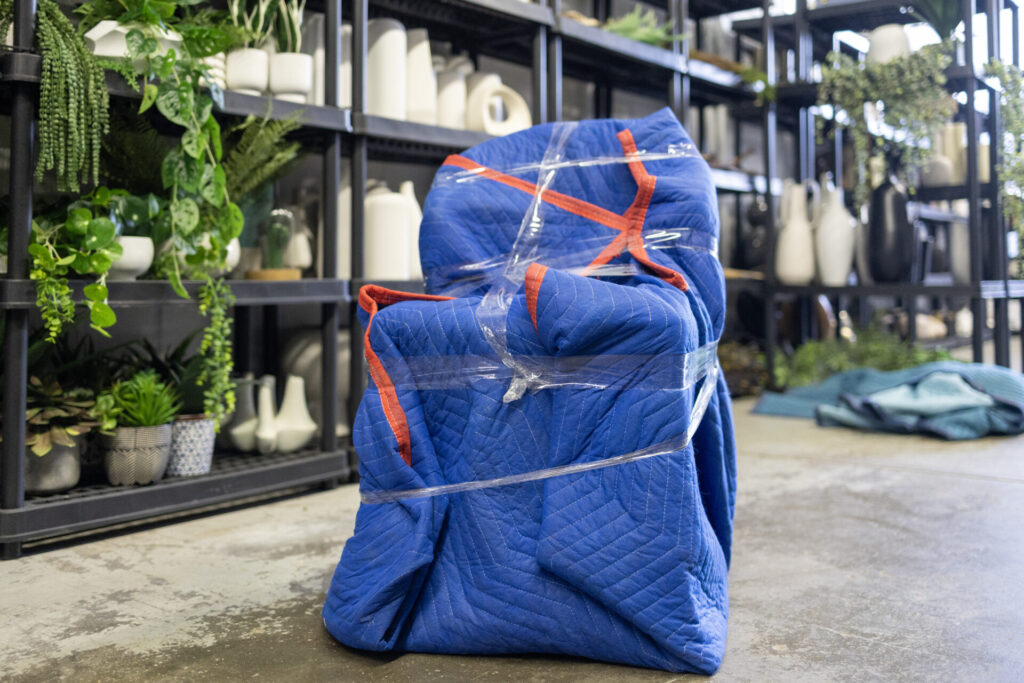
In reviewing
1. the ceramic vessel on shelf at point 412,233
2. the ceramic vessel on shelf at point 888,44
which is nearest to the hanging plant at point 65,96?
the ceramic vessel on shelf at point 412,233

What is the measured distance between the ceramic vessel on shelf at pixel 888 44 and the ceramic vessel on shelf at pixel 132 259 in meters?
3.16

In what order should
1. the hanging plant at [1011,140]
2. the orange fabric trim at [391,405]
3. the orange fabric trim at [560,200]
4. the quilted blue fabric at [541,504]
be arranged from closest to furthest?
1. the quilted blue fabric at [541,504]
2. the orange fabric trim at [391,405]
3. the orange fabric trim at [560,200]
4. the hanging plant at [1011,140]

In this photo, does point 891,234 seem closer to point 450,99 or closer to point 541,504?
point 450,99

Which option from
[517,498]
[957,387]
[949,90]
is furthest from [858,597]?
[949,90]

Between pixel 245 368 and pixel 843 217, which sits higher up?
pixel 843 217

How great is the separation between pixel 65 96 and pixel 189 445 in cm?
82

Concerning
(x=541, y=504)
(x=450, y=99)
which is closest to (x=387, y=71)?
(x=450, y=99)

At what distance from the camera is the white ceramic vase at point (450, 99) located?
2910 mm

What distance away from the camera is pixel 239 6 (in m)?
2.40

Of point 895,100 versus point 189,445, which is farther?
point 895,100

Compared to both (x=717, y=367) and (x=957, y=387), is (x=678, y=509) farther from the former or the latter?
(x=957, y=387)

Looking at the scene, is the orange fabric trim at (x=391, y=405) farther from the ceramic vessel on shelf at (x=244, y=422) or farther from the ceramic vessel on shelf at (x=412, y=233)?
the ceramic vessel on shelf at (x=412, y=233)

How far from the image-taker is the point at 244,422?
2.49 meters

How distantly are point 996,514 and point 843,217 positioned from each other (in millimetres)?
2143
